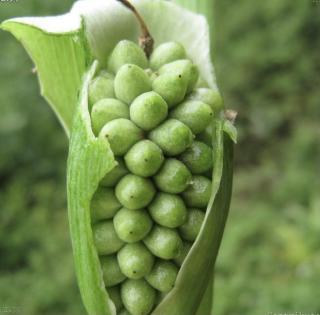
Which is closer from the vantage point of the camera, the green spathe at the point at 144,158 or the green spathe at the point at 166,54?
the green spathe at the point at 144,158

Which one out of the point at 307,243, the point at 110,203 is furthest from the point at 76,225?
the point at 307,243

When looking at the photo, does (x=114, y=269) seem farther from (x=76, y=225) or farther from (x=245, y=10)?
(x=245, y=10)

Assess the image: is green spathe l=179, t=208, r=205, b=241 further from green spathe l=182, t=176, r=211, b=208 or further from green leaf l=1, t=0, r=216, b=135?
green leaf l=1, t=0, r=216, b=135

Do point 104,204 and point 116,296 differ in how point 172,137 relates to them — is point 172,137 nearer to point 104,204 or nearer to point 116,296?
point 104,204

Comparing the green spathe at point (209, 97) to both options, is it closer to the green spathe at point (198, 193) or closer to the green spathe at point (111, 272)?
the green spathe at point (198, 193)

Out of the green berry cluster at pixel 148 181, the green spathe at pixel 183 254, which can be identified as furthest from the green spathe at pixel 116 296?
the green spathe at pixel 183 254

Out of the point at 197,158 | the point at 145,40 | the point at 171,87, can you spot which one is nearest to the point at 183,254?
the point at 197,158
